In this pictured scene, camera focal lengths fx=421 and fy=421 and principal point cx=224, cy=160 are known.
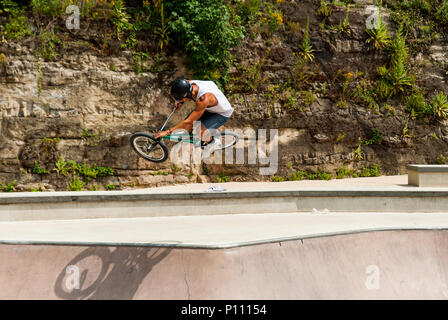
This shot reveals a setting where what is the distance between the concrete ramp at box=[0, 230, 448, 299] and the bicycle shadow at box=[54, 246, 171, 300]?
10 mm

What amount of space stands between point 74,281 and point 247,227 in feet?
9.47

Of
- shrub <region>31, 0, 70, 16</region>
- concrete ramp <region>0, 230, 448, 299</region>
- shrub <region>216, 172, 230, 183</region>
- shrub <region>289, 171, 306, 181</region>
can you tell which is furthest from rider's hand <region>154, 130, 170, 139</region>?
shrub <region>31, 0, 70, 16</region>

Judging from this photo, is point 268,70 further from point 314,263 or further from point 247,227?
point 314,263

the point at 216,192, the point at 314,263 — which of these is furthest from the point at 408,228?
Result: the point at 216,192

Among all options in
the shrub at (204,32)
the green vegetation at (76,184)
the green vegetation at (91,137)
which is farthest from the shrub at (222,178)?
the green vegetation at (76,184)

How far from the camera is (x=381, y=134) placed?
12.9 m

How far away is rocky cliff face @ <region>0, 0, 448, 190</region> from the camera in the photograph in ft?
36.8

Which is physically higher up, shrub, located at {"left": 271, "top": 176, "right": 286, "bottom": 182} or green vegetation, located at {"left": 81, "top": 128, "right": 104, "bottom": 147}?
green vegetation, located at {"left": 81, "top": 128, "right": 104, "bottom": 147}

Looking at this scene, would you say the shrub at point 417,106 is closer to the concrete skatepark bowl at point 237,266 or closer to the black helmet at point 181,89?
the concrete skatepark bowl at point 237,266

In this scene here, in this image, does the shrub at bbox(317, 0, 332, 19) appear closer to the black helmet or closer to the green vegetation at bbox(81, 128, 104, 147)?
the green vegetation at bbox(81, 128, 104, 147)

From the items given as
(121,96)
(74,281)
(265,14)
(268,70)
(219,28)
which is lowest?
(74,281)

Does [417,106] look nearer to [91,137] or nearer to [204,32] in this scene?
[204,32]

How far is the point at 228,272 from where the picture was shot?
14.3 feet
